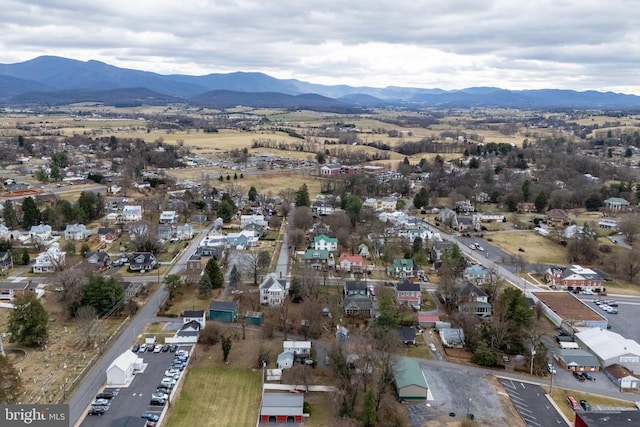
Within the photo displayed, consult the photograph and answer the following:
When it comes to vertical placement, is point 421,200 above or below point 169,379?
above

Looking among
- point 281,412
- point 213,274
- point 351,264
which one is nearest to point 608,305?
point 351,264

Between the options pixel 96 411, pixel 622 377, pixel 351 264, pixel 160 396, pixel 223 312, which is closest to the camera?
pixel 96 411

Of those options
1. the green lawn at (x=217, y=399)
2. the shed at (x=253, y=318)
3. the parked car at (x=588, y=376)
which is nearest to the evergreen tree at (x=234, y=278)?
the shed at (x=253, y=318)

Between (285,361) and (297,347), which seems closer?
(285,361)

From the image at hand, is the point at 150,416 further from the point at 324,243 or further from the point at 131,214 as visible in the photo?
the point at 131,214

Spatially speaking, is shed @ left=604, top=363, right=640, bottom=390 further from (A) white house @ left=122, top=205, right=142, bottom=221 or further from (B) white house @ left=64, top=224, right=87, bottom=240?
(A) white house @ left=122, top=205, right=142, bottom=221

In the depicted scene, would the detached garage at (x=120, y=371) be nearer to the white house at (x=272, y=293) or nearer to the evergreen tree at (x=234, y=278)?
the white house at (x=272, y=293)

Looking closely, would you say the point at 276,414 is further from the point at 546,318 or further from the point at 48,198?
the point at 48,198
